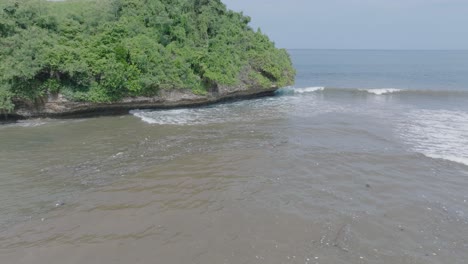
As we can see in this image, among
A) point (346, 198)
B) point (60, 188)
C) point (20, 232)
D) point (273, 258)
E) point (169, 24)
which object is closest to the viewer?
point (273, 258)

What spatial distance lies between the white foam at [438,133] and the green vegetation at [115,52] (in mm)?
9245

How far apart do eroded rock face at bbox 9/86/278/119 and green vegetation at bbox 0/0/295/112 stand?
1.09 feet

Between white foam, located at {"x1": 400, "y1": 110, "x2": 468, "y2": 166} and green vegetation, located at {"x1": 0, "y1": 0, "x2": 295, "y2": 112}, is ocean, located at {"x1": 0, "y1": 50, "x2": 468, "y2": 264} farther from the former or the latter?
green vegetation, located at {"x1": 0, "y1": 0, "x2": 295, "y2": 112}

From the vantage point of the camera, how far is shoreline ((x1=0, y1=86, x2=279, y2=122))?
52.1 feet

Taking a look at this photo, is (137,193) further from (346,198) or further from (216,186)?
(346,198)

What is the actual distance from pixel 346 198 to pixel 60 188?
6.95 m

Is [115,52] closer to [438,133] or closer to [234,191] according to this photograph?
[234,191]

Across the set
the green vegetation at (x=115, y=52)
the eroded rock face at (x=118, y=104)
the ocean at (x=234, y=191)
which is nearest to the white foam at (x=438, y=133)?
the ocean at (x=234, y=191)

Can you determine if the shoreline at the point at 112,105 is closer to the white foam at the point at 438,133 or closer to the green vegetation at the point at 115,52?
the green vegetation at the point at 115,52

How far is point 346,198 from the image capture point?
7680 millimetres

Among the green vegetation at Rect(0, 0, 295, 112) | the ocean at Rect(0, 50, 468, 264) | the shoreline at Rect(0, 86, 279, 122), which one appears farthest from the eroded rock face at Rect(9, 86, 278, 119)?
the ocean at Rect(0, 50, 468, 264)

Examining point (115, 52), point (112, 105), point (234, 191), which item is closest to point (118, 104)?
point (112, 105)

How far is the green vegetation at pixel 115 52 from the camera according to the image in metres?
15.3

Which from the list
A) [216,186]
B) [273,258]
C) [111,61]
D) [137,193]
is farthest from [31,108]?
[273,258]
